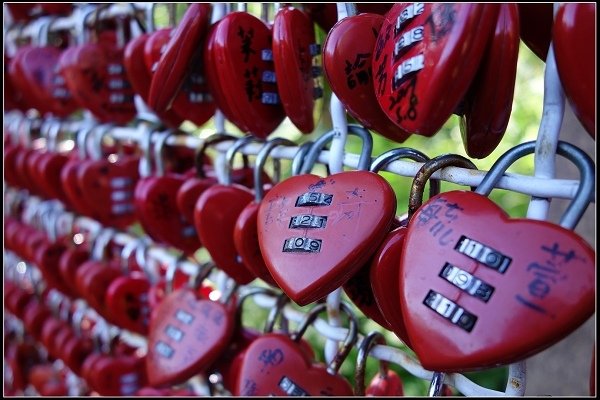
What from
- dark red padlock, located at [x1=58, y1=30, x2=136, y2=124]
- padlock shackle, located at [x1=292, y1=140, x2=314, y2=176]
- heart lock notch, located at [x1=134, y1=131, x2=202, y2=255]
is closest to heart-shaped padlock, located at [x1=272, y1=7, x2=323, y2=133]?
padlock shackle, located at [x1=292, y1=140, x2=314, y2=176]

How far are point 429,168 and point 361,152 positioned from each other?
0.10 meters

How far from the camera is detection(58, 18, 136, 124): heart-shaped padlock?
2.79ft

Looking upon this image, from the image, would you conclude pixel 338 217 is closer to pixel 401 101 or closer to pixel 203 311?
pixel 401 101

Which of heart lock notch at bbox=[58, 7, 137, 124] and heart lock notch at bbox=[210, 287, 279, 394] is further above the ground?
heart lock notch at bbox=[58, 7, 137, 124]

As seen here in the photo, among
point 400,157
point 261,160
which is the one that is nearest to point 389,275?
point 400,157

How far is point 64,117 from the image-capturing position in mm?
1052

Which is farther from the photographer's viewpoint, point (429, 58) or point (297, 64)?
point (297, 64)

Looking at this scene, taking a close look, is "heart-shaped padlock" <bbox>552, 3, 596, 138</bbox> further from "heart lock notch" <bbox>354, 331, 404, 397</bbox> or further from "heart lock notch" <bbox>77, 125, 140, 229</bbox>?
"heart lock notch" <bbox>77, 125, 140, 229</bbox>

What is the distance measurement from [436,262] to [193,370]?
35 cm

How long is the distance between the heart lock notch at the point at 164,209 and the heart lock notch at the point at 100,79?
133 mm

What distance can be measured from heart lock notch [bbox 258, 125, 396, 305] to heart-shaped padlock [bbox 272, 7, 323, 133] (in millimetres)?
75

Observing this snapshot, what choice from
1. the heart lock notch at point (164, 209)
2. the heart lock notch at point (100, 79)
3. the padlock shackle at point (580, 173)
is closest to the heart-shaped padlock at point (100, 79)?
the heart lock notch at point (100, 79)

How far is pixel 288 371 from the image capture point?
579mm

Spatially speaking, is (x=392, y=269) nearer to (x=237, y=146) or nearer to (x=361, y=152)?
(x=361, y=152)
